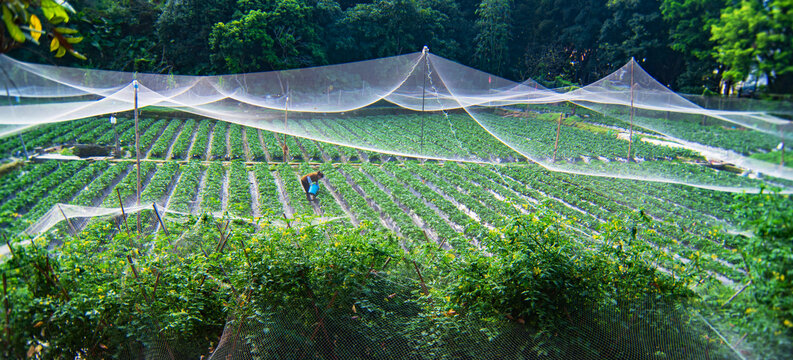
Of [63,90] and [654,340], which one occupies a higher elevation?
[63,90]

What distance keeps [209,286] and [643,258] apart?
3995mm

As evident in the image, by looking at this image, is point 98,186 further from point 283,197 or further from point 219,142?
point 219,142

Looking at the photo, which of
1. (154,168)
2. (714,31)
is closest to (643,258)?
(714,31)

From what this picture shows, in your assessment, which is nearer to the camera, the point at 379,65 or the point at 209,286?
the point at 209,286

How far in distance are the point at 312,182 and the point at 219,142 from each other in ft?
26.4

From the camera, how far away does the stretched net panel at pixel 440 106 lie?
14.8ft

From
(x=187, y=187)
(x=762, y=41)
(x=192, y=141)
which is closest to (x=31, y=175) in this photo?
(x=187, y=187)

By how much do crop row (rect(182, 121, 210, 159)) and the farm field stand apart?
76 millimetres

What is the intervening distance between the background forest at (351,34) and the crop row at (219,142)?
18.1ft

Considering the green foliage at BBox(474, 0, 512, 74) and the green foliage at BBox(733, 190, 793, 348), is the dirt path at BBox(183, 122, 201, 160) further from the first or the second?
the green foliage at BBox(474, 0, 512, 74)

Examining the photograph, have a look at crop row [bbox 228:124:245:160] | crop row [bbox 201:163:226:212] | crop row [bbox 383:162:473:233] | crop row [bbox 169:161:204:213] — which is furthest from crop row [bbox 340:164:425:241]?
crop row [bbox 169:161:204:213]

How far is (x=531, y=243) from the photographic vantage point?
3.75m

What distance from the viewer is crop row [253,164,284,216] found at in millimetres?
10008

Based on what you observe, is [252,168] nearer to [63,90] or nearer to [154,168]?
[154,168]
